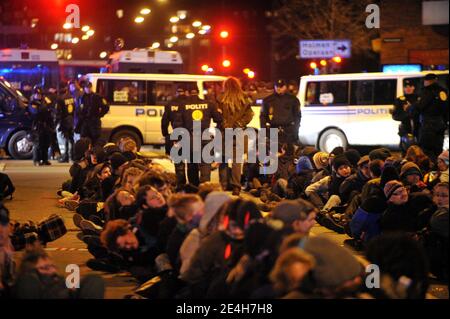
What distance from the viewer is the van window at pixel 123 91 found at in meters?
22.0

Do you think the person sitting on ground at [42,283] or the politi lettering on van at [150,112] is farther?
the politi lettering on van at [150,112]

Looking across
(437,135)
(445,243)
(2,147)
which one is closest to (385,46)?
(2,147)

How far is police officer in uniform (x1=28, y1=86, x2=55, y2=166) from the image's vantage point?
20.5 meters

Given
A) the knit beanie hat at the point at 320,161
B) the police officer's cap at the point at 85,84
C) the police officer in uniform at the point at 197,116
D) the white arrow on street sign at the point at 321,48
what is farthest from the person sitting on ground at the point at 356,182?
the white arrow on street sign at the point at 321,48

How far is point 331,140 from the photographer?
22844mm

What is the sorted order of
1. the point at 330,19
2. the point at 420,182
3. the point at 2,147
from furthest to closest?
the point at 330,19 < the point at 2,147 < the point at 420,182

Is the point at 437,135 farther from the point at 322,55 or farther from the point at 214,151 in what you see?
the point at 322,55

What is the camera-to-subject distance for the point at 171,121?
14.2 metres

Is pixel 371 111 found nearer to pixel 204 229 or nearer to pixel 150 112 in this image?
pixel 150 112

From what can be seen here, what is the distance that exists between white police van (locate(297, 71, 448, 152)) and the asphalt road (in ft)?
13.8

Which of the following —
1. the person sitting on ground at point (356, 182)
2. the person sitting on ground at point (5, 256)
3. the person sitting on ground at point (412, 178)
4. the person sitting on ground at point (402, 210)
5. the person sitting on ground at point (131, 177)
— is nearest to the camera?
the person sitting on ground at point (5, 256)

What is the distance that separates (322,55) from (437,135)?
19.6 meters

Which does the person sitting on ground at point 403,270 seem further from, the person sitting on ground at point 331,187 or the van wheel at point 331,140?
the van wheel at point 331,140

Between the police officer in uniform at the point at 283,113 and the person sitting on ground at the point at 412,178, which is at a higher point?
the police officer in uniform at the point at 283,113
